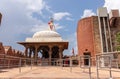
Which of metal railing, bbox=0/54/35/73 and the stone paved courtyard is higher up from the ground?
metal railing, bbox=0/54/35/73

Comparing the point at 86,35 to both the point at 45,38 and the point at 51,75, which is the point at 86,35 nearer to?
the point at 45,38

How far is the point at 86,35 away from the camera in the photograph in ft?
105

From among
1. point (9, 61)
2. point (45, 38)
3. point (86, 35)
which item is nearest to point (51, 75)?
point (9, 61)

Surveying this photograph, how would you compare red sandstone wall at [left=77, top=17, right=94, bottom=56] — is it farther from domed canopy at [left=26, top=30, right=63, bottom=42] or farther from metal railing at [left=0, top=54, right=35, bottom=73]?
metal railing at [left=0, top=54, right=35, bottom=73]

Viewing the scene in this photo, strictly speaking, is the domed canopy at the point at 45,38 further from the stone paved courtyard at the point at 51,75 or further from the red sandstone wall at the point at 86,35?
the stone paved courtyard at the point at 51,75

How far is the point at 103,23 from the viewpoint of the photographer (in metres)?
30.5

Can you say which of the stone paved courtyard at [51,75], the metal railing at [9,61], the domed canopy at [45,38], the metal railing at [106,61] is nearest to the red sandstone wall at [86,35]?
the domed canopy at [45,38]

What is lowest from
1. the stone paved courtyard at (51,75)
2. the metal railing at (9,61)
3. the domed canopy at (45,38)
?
the stone paved courtyard at (51,75)

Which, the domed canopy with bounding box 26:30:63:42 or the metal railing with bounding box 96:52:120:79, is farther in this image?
the domed canopy with bounding box 26:30:63:42

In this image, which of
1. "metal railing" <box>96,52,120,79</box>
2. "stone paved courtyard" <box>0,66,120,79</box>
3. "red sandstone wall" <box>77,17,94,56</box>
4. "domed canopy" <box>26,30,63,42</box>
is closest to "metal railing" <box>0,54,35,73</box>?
"stone paved courtyard" <box>0,66,120,79</box>

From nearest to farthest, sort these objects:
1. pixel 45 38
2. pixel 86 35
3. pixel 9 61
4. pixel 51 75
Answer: pixel 51 75, pixel 9 61, pixel 86 35, pixel 45 38

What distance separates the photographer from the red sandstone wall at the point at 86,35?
31219 millimetres

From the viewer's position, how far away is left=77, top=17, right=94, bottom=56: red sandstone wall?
3122cm

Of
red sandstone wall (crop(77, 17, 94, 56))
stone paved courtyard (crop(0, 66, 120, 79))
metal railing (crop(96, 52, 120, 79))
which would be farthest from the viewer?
red sandstone wall (crop(77, 17, 94, 56))
